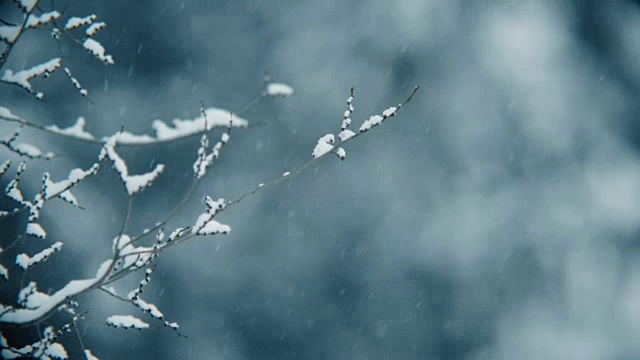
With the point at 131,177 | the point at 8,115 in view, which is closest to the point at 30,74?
the point at 8,115

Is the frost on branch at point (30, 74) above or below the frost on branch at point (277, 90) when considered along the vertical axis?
above

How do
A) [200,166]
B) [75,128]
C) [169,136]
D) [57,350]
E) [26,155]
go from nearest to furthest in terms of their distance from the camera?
1. [169,136]
2. [75,128]
3. [200,166]
4. [26,155]
5. [57,350]

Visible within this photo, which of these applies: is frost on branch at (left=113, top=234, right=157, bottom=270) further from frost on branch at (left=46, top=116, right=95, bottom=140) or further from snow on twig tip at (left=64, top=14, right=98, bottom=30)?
snow on twig tip at (left=64, top=14, right=98, bottom=30)

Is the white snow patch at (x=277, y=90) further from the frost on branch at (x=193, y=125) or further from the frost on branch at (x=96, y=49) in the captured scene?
the frost on branch at (x=96, y=49)

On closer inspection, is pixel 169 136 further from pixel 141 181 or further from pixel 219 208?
pixel 219 208

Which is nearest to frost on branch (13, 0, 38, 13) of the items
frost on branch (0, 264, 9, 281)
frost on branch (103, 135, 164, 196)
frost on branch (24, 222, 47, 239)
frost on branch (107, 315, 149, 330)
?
frost on branch (103, 135, 164, 196)

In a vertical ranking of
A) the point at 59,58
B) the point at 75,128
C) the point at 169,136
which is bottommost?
the point at 169,136

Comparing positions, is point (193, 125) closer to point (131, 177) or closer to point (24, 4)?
point (131, 177)

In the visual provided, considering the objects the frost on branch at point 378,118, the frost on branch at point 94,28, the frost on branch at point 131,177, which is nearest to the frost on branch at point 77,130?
the frost on branch at point 131,177

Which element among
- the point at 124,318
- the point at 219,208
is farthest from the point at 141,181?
the point at 124,318
